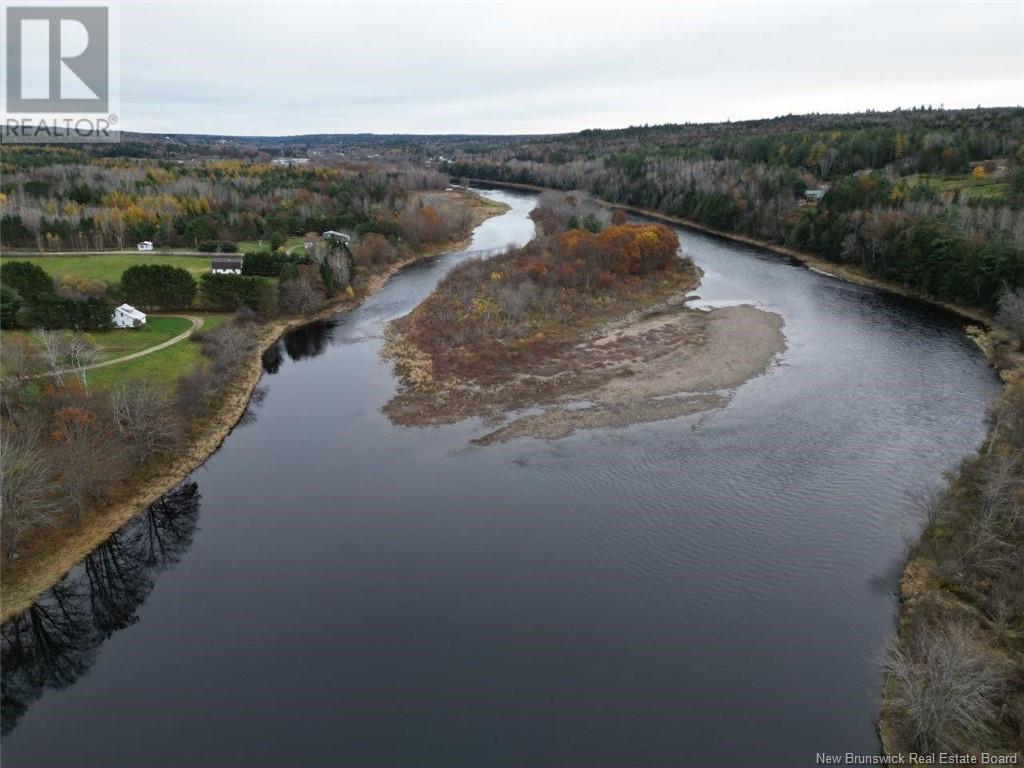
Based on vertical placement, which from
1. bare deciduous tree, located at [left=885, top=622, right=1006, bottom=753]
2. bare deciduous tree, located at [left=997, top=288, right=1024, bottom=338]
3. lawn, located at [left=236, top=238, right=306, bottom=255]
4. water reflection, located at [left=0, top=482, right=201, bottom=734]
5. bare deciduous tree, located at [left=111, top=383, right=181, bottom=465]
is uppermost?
lawn, located at [left=236, top=238, right=306, bottom=255]

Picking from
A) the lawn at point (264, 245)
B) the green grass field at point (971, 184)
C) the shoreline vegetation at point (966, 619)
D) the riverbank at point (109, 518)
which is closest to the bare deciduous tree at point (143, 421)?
the riverbank at point (109, 518)

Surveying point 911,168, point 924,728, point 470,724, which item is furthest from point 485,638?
point 911,168

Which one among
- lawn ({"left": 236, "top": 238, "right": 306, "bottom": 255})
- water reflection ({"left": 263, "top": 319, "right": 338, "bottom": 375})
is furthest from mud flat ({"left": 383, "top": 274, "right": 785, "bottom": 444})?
lawn ({"left": 236, "top": 238, "right": 306, "bottom": 255})

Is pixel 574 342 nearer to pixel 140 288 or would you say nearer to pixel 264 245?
pixel 140 288

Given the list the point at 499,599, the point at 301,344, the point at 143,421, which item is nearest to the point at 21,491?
the point at 143,421

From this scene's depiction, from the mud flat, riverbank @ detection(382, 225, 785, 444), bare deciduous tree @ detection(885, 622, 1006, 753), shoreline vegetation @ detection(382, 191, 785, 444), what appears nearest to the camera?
bare deciduous tree @ detection(885, 622, 1006, 753)

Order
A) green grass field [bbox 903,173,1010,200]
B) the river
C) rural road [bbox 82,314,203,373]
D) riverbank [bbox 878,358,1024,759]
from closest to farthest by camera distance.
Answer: riverbank [bbox 878,358,1024,759] < the river < rural road [bbox 82,314,203,373] < green grass field [bbox 903,173,1010,200]

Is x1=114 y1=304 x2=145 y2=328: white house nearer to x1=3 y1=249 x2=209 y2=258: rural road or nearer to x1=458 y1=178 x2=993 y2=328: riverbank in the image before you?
x1=3 y1=249 x2=209 y2=258: rural road
